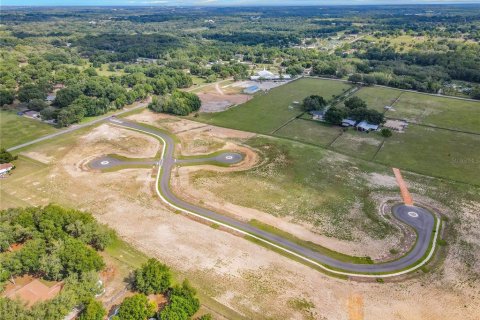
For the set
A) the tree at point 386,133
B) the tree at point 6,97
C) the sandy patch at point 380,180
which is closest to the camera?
the sandy patch at point 380,180

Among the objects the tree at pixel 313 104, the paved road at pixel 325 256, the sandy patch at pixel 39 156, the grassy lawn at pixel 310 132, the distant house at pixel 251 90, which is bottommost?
the sandy patch at pixel 39 156

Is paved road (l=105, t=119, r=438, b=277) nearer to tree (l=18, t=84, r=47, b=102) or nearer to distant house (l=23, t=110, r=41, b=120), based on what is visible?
distant house (l=23, t=110, r=41, b=120)

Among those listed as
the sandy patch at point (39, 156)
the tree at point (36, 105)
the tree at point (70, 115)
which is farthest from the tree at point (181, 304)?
the tree at point (36, 105)

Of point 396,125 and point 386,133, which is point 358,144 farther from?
point 396,125

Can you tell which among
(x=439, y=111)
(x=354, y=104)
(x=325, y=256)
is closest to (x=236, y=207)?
(x=325, y=256)

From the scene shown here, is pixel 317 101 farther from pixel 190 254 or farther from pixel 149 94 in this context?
pixel 190 254

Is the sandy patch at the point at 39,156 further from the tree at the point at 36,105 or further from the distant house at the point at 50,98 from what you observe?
the distant house at the point at 50,98
